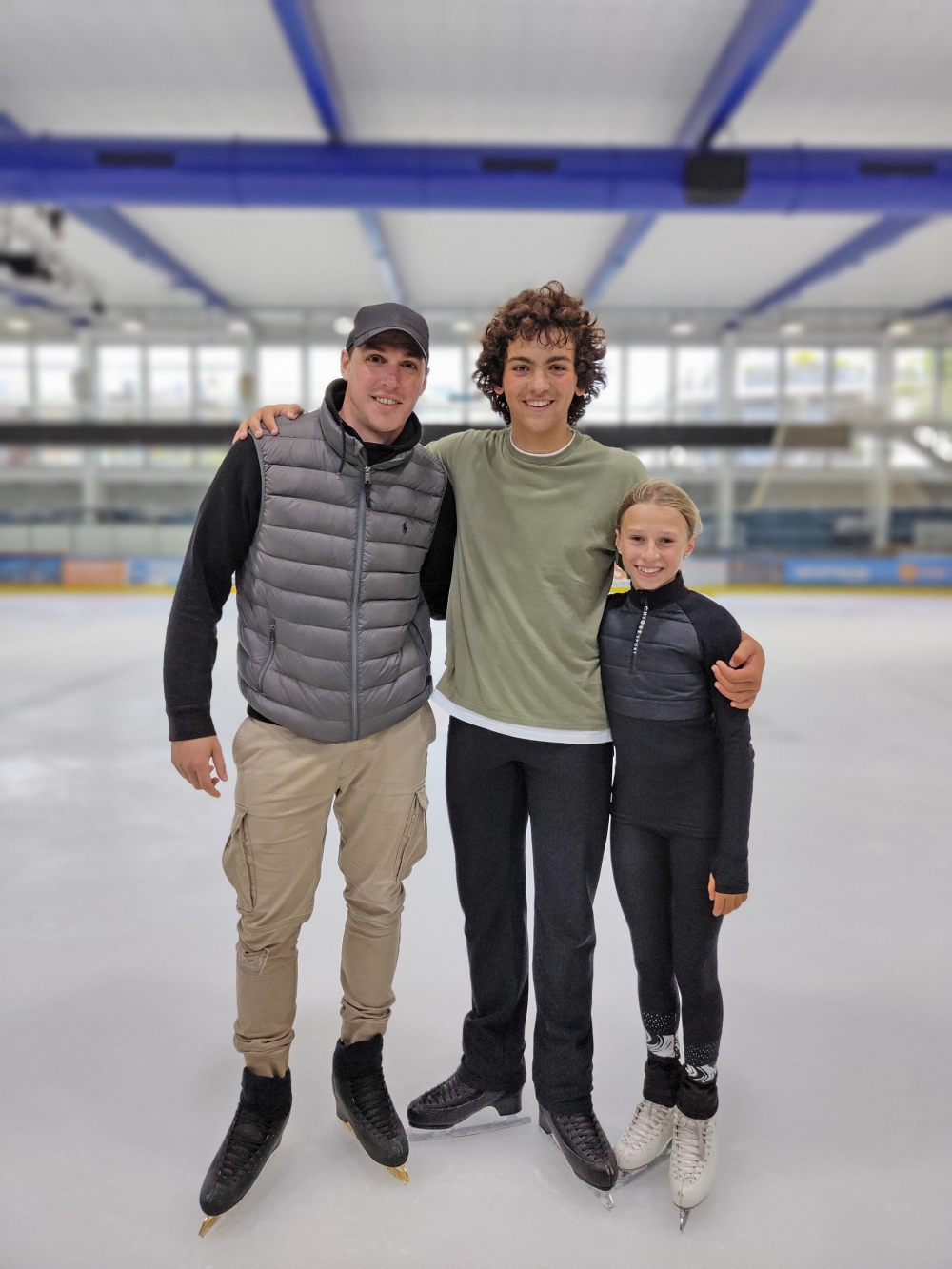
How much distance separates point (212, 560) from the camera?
1699mm

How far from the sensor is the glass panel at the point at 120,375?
17.9m

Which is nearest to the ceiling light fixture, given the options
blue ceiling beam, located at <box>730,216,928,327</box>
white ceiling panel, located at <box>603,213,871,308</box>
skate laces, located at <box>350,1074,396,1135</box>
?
blue ceiling beam, located at <box>730,216,928,327</box>

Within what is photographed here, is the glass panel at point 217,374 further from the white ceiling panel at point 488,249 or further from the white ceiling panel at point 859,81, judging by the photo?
the white ceiling panel at point 859,81

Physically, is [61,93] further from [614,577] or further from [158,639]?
[614,577]

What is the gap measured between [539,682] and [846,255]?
45.5 ft

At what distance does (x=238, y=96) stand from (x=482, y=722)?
8612mm

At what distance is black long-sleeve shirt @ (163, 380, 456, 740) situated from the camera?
1673 mm

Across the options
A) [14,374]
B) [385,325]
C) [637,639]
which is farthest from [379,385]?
[14,374]

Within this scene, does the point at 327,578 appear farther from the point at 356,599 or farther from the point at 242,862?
the point at 242,862

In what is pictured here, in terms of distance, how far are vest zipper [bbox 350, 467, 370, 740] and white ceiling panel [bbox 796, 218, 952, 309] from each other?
1308 cm

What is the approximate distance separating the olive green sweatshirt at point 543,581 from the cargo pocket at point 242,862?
0.50 metres

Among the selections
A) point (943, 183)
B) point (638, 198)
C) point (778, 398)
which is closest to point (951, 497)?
point (778, 398)

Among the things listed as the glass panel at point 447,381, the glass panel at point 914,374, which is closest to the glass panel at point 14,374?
the glass panel at point 447,381

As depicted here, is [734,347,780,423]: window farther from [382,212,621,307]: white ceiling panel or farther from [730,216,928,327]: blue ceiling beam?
[382,212,621,307]: white ceiling panel
